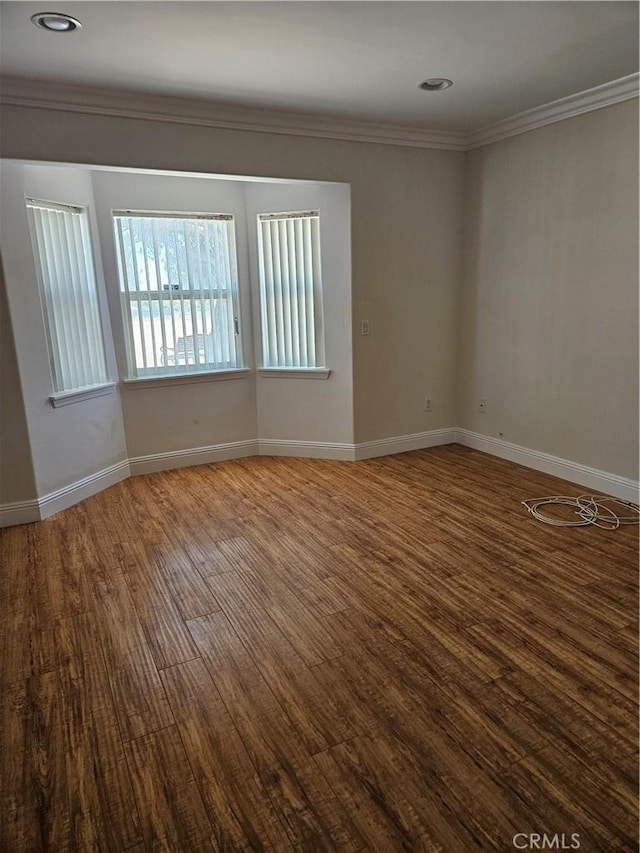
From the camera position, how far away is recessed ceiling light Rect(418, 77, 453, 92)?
10.5ft

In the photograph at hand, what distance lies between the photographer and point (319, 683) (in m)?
2.08

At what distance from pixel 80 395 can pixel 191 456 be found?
1.15 m

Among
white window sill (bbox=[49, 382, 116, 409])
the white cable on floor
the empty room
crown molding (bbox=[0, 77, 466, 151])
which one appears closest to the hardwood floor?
the empty room

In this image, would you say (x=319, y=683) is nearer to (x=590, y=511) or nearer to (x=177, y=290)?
(x=590, y=511)

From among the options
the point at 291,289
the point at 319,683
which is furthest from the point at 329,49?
the point at 319,683

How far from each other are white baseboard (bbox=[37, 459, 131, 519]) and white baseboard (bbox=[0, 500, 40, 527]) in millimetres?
37

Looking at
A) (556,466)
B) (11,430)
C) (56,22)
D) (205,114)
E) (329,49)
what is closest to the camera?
(56,22)

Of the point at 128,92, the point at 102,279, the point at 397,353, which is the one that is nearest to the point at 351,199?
the point at 397,353

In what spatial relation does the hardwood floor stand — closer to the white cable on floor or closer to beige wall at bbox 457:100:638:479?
the white cable on floor

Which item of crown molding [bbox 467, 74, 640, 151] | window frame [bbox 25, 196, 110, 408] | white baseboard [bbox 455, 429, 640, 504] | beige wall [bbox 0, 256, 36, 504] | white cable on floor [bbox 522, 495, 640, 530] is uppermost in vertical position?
crown molding [bbox 467, 74, 640, 151]

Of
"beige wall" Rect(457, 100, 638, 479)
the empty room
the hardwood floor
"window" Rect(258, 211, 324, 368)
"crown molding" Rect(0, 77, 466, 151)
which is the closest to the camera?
the hardwood floor

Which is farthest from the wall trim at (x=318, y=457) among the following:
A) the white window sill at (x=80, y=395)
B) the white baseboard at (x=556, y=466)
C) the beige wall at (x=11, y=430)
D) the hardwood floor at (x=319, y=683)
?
the white window sill at (x=80, y=395)

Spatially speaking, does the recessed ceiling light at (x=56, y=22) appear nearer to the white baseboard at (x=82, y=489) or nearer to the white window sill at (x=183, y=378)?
the white window sill at (x=183, y=378)

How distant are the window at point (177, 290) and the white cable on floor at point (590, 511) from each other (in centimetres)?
287
